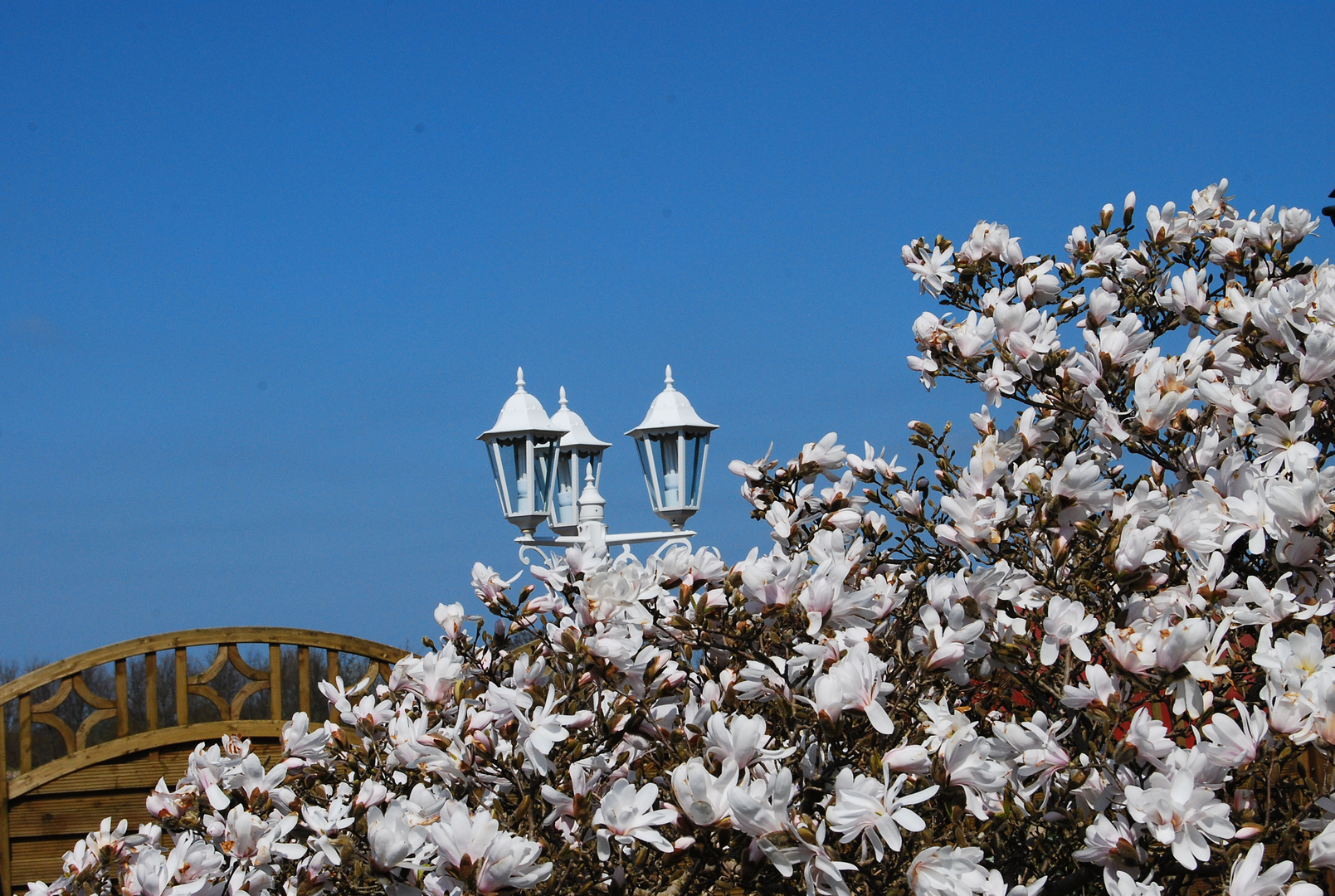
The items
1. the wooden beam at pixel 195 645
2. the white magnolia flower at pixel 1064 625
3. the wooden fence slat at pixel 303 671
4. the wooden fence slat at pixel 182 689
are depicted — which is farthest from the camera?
the wooden fence slat at pixel 303 671

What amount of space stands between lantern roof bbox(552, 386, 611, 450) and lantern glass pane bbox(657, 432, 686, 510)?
0.44m

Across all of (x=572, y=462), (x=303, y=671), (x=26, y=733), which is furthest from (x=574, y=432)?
(x=26, y=733)

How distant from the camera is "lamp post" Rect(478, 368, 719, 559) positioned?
600cm

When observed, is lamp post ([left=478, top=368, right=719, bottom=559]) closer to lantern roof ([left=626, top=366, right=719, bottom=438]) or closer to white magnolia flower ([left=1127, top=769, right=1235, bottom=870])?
lantern roof ([left=626, top=366, right=719, bottom=438])

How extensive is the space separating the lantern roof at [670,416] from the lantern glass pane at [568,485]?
0.40 m

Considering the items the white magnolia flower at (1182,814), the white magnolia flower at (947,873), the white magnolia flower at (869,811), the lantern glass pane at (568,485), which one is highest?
the lantern glass pane at (568,485)

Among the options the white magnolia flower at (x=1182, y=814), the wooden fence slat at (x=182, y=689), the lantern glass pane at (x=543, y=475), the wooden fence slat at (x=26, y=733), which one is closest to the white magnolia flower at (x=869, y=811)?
the white magnolia flower at (x=1182, y=814)

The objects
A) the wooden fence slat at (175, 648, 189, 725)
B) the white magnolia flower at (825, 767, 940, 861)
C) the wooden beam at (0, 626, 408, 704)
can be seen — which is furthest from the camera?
the wooden fence slat at (175, 648, 189, 725)

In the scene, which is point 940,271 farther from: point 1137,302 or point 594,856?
point 594,856

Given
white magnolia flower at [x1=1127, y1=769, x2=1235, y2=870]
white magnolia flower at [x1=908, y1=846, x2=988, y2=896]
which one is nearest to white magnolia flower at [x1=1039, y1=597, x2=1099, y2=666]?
white magnolia flower at [x1=1127, y1=769, x2=1235, y2=870]

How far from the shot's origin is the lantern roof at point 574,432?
6.45m

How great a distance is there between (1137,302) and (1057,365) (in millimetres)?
903

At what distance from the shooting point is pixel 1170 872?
186cm

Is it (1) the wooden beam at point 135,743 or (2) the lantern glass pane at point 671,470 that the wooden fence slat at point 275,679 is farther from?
(2) the lantern glass pane at point 671,470
